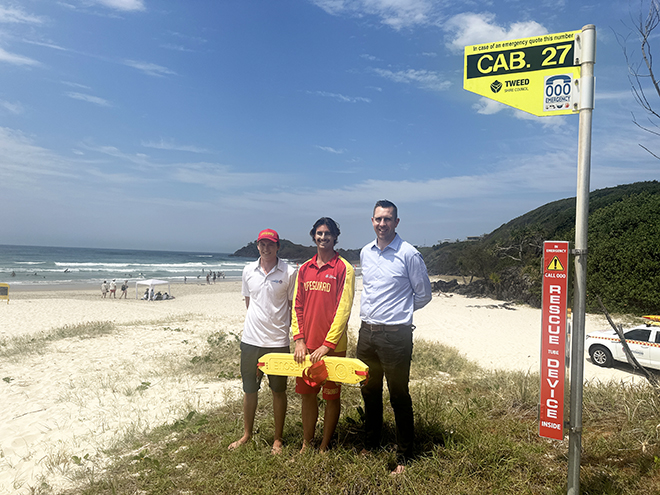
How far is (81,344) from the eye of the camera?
992cm

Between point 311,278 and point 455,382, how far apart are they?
12.1 feet

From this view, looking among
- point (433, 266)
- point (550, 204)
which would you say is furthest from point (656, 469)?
point (550, 204)

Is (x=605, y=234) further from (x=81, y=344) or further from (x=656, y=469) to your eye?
(x=81, y=344)

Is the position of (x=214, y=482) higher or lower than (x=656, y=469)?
lower

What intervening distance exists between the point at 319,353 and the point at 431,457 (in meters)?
1.25

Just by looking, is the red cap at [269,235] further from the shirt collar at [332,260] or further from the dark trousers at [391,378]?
the dark trousers at [391,378]

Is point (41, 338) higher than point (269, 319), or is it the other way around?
point (269, 319)

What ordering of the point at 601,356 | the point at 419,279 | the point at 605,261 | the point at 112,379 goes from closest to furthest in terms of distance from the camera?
the point at 419,279
the point at 112,379
the point at 601,356
the point at 605,261

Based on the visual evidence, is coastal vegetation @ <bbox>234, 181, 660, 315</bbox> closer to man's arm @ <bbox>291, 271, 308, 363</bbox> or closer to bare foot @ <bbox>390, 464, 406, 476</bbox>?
man's arm @ <bbox>291, 271, 308, 363</bbox>

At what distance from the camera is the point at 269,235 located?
367 centimetres

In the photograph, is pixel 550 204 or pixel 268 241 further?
pixel 550 204

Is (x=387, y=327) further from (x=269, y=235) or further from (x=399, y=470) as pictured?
(x=269, y=235)

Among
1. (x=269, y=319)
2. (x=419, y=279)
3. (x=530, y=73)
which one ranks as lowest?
(x=269, y=319)

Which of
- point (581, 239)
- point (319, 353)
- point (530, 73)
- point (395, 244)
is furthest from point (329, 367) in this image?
point (530, 73)
